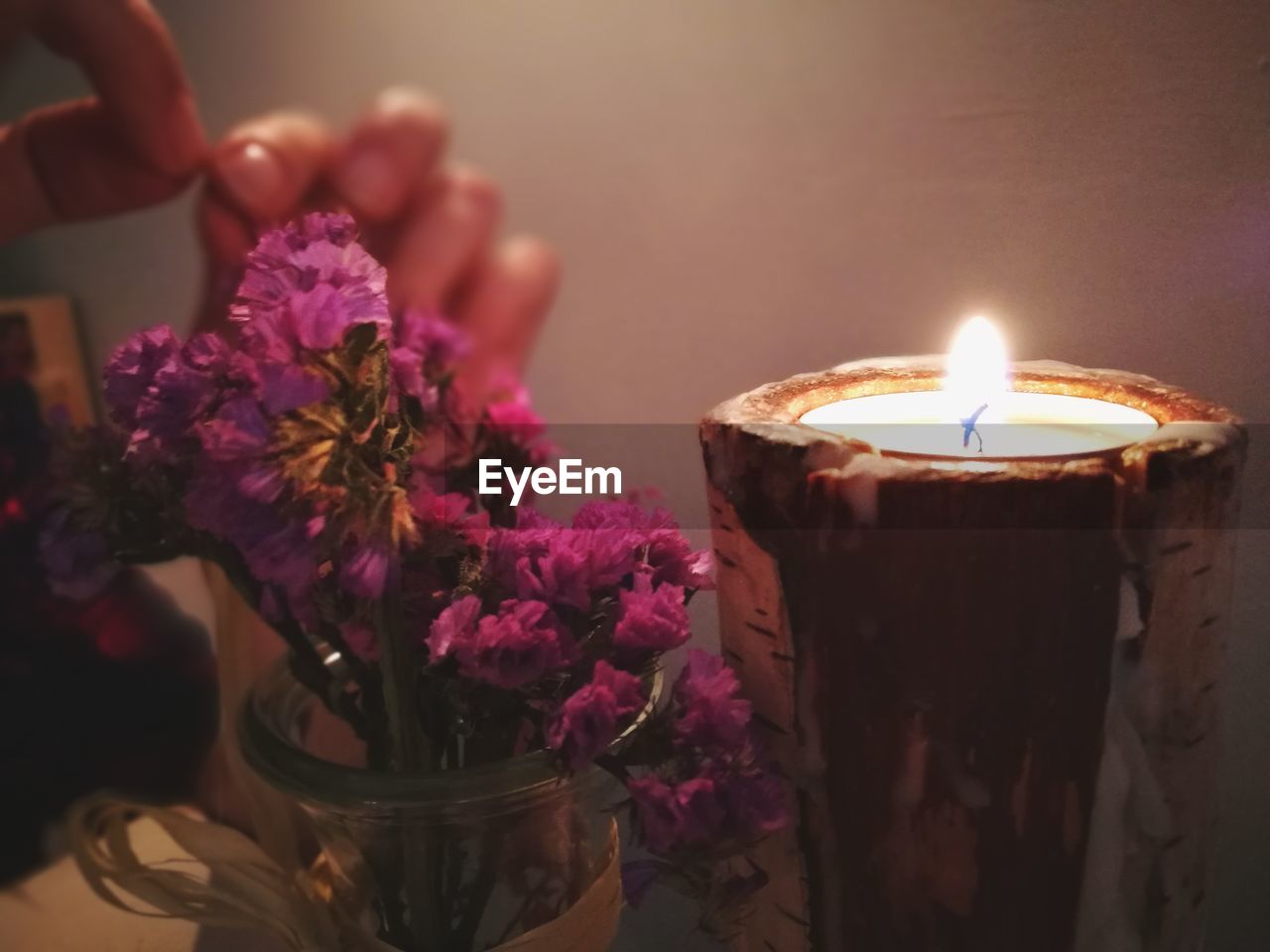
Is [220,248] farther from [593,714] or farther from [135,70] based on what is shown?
[593,714]

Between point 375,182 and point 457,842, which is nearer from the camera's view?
point 457,842

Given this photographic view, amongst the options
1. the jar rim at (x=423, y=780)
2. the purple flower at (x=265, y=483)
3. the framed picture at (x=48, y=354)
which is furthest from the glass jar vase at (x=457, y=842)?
the framed picture at (x=48, y=354)

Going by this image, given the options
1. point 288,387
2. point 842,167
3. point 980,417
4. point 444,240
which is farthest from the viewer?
point 444,240

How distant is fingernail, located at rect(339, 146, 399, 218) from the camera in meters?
0.65

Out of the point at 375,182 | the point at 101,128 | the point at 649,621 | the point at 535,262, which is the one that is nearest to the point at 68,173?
the point at 101,128

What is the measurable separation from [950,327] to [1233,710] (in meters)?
0.23

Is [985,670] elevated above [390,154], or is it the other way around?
[390,154]

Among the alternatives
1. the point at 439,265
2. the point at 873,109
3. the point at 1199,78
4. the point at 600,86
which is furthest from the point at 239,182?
the point at 1199,78

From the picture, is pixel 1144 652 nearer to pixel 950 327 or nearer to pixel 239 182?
pixel 950 327

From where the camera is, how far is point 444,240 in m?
0.65

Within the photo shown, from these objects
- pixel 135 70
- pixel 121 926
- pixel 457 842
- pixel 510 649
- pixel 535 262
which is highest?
pixel 135 70

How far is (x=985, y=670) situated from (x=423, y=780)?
0.21 metres

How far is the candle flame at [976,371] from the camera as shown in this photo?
43 centimetres

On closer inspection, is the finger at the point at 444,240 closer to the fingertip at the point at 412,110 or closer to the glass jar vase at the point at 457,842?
the fingertip at the point at 412,110
